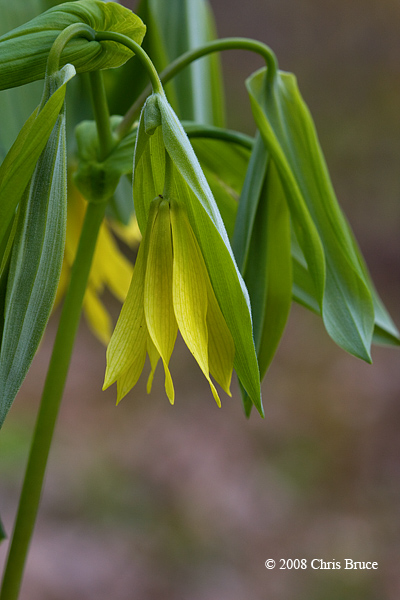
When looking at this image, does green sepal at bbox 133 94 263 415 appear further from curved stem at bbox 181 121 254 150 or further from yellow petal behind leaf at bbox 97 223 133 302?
yellow petal behind leaf at bbox 97 223 133 302

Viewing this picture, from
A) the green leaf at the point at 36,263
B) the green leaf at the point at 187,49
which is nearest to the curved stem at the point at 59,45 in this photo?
the green leaf at the point at 36,263

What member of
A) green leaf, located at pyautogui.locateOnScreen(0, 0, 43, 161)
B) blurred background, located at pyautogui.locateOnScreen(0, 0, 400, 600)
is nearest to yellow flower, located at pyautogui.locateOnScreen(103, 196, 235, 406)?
green leaf, located at pyautogui.locateOnScreen(0, 0, 43, 161)

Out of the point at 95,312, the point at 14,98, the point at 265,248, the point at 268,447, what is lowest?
the point at 268,447

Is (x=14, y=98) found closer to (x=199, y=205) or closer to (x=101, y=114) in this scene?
(x=101, y=114)

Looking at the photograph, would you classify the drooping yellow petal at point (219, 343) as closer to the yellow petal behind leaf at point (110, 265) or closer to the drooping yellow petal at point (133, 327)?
the drooping yellow petal at point (133, 327)

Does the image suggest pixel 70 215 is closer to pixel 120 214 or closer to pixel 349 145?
pixel 120 214

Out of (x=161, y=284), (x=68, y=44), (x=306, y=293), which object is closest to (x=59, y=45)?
(x=68, y=44)

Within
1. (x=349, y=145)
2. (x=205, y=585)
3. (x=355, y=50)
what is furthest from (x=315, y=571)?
(x=355, y=50)
